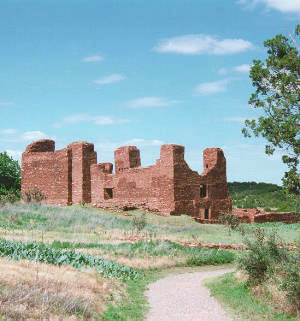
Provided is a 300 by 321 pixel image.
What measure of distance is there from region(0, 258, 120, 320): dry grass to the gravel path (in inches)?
41.7

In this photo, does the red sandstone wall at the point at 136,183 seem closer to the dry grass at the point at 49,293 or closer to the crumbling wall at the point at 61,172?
the crumbling wall at the point at 61,172

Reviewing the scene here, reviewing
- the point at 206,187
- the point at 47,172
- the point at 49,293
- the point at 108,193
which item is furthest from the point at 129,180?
the point at 49,293

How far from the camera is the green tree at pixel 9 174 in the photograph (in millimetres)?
49031

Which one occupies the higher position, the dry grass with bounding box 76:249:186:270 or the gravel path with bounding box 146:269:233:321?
the dry grass with bounding box 76:249:186:270

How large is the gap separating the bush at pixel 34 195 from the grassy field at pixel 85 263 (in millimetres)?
10690

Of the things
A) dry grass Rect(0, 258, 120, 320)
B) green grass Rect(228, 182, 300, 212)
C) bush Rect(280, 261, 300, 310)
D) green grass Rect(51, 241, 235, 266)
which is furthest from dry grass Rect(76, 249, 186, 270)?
green grass Rect(228, 182, 300, 212)

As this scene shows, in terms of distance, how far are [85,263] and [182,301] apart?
3.31 meters

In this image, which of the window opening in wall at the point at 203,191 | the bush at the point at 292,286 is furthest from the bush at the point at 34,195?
the bush at the point at 292,286

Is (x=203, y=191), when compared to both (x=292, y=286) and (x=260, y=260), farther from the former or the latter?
(x=292, y=286)

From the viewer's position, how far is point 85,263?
43.5 ft

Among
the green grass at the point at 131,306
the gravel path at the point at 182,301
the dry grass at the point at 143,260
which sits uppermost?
the dry grass at the point at 143,260

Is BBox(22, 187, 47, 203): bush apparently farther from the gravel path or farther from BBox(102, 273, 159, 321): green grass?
BBox(102, 273, 159, 321): green grass

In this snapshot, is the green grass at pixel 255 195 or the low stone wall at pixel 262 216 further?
the green grass at pixel 255 195

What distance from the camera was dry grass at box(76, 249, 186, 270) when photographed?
1542cm
